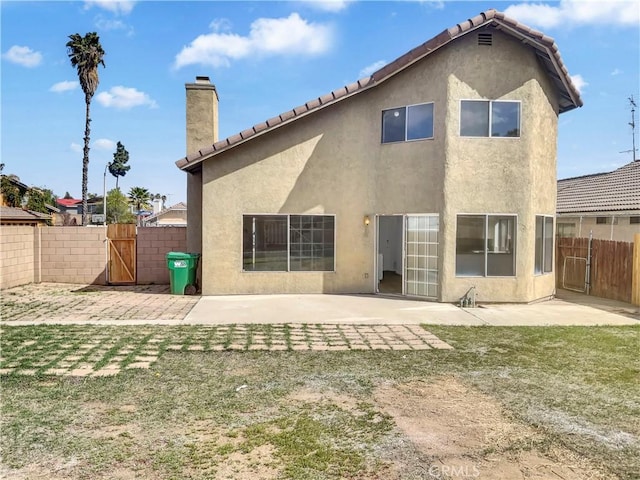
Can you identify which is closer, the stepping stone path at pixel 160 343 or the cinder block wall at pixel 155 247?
the stepping stone path at pixel 160 343

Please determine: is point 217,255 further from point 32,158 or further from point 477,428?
point 32,158

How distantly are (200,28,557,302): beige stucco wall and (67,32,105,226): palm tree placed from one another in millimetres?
24155

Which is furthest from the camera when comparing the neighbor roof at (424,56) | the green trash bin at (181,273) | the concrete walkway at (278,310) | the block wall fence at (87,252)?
the block wall fence at (87,252)

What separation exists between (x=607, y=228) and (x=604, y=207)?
773mm

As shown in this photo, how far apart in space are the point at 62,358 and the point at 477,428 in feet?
20.6

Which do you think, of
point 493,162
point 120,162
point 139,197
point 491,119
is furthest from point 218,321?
point 120,162

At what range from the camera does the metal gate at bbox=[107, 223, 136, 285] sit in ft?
52.3

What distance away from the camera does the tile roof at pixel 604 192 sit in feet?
51.3

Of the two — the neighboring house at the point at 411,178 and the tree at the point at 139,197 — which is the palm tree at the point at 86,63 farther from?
the tree at the point at 139,197

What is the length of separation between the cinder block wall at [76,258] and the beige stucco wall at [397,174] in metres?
5.19

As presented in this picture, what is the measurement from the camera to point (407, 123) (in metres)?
13.3

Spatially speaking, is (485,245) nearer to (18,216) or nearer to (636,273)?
(636,273)

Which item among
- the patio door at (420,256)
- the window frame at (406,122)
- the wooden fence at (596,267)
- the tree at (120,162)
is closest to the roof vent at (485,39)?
the window frame at (406,122)

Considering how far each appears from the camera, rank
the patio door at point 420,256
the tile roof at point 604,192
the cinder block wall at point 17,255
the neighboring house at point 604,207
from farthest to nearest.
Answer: the tile roof at point 604,192 < the neighboring house at point 604,207 < the cinder block wall at point 17,255 < the patio door at point 420,256
